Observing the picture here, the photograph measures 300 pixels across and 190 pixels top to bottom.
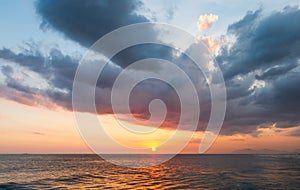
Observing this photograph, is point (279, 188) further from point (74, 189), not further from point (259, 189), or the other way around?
point (74, 189)

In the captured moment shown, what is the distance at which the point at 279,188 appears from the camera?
46250 mm

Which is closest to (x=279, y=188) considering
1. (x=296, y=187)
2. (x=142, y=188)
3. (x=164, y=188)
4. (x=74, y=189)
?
(x=296, y=187)

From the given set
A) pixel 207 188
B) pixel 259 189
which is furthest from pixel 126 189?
pixel 259 189

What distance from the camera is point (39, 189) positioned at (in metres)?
45.4

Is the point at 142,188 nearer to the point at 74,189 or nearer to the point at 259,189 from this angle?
the point at 74,189

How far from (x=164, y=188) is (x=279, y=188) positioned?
20.0 m

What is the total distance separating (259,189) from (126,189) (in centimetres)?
2268

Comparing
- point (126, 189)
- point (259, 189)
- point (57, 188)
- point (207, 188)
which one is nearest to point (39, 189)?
point (57, 188)

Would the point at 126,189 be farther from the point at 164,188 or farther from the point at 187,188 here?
the point at 187,188

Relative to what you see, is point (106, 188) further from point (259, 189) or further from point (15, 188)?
point (259, 189)

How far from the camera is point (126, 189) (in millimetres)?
46000

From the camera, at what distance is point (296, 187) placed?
46.9m

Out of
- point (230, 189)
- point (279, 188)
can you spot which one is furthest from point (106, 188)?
point (279, 188)

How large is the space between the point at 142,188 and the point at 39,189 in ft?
57.9
